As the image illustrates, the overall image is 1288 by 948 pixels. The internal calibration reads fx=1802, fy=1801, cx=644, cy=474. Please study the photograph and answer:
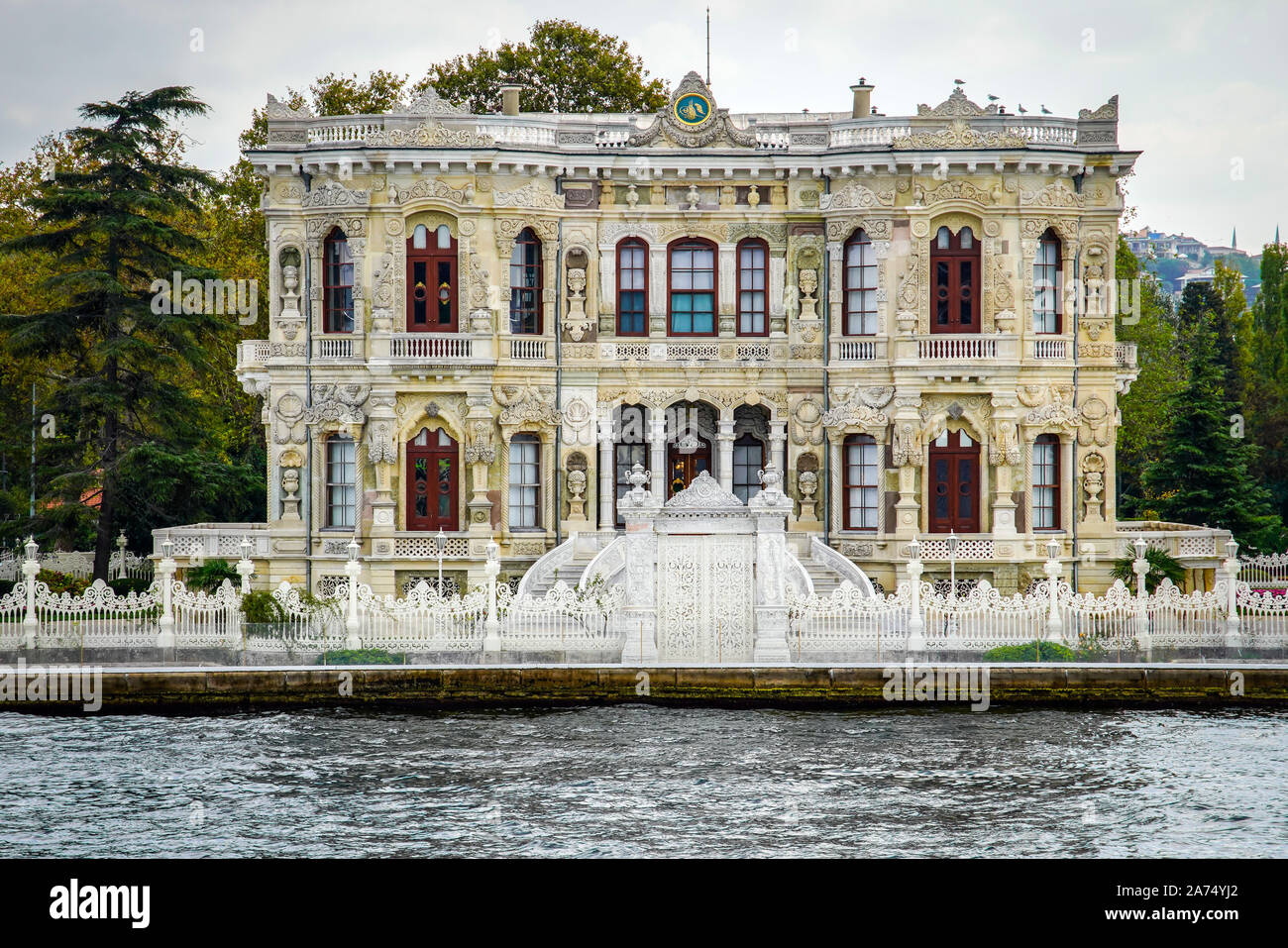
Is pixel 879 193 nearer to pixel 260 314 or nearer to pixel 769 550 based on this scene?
pixel 769 550

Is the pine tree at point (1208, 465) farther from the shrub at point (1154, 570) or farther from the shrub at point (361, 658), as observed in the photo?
the shrub at point (361, 658)

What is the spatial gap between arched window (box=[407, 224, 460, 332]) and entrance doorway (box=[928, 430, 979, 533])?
10.7m

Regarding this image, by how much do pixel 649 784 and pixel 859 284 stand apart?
1746 cm

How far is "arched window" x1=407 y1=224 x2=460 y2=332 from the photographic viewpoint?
38.5 m

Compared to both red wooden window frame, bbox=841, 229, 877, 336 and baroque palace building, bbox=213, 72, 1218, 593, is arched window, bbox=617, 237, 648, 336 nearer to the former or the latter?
baroque palace building, bbox=213, 72, 1218, 593

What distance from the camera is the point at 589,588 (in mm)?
31891

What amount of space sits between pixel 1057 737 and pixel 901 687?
3.07 meters

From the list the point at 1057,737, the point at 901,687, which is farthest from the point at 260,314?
the point at 1057,737

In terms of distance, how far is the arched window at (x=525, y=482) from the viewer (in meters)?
39.1

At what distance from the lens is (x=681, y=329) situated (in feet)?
130

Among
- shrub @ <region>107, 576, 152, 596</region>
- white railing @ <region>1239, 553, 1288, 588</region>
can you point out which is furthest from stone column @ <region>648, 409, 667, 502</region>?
white railing @ <region>1239, 553, 1288, 588</region>

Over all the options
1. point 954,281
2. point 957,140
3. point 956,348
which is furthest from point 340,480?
point 957,140

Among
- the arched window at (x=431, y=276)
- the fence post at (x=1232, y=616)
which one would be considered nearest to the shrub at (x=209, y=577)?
the arched window at (x=431, y=276)

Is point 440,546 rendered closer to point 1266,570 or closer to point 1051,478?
point 1051,478
